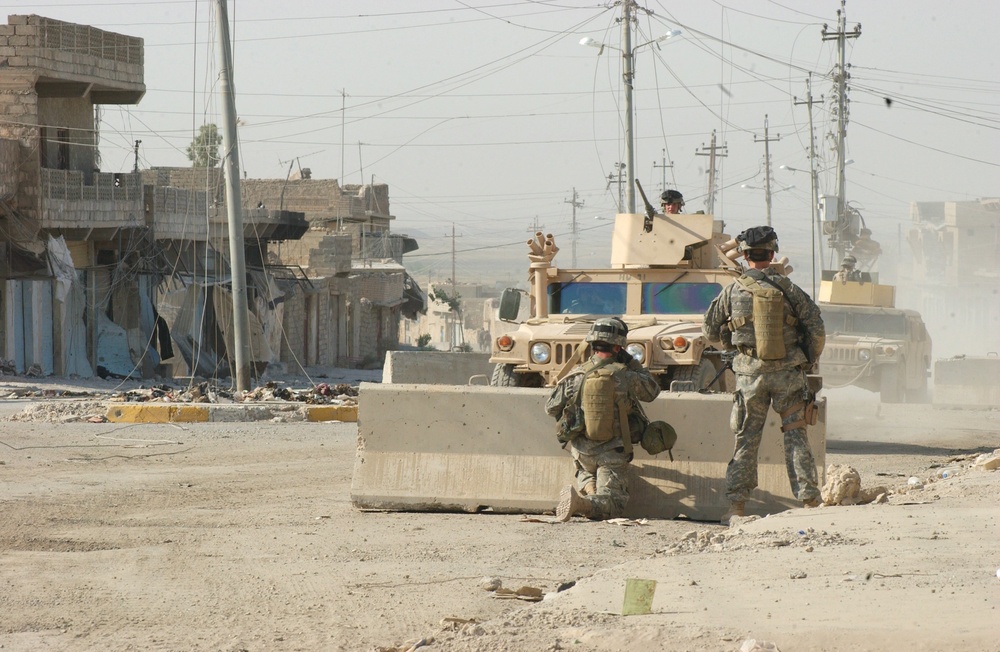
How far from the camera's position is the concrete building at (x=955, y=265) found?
207 ft

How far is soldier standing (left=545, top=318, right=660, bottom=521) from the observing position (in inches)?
308

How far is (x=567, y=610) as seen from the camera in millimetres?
5016

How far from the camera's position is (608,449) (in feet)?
25.9

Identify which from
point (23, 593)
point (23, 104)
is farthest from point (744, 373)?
point (23, 104)

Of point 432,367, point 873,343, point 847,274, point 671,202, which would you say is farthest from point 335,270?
point 671,202

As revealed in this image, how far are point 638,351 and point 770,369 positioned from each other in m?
2.80

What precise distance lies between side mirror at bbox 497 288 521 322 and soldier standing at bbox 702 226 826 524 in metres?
4.14

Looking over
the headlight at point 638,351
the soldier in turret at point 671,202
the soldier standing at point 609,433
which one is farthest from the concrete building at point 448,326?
the soldier standing at point 609,433

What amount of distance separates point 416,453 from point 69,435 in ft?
18.8

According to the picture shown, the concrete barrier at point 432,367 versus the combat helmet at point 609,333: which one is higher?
the combat helmet at point 609,333

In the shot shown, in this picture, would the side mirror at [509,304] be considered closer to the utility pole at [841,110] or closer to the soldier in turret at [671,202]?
the soldier in turret at [671,202]

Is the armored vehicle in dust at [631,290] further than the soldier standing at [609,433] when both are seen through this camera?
Yes

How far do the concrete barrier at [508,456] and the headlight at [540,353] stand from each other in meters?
2.12

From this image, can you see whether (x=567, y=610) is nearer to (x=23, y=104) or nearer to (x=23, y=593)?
(x=23, y=593)
